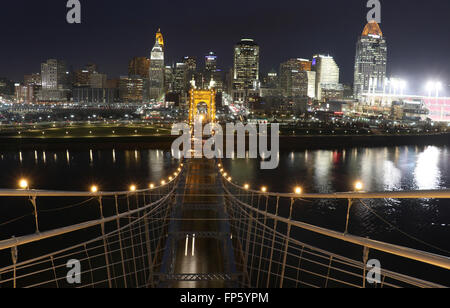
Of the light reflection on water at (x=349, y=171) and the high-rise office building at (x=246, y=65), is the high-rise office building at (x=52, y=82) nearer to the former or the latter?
the high-rise office building at (x=246, y=65)

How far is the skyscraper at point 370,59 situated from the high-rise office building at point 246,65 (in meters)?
21.6

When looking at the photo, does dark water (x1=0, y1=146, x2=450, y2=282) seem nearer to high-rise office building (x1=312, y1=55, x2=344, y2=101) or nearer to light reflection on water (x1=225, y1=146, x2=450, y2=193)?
light reflection on water (x1=225, y1=146, x2=450, y2=193)

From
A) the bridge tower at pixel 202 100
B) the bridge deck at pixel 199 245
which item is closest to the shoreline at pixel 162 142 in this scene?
the bridge tower at pixel 202 100

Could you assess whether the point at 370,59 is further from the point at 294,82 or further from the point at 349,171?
the point at 349,171

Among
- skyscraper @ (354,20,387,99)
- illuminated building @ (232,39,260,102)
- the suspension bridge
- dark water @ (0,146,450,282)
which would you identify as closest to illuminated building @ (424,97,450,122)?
dark water @ (0,146,450,282)

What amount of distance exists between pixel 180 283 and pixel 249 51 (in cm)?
8308

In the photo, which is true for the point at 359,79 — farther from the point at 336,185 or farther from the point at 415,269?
the point at 415,269

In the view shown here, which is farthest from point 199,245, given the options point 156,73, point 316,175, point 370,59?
point 156,73

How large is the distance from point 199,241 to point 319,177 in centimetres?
1072

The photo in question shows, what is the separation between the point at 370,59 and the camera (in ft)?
251

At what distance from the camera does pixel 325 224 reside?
9156 mm

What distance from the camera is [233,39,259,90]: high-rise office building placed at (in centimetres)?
8106

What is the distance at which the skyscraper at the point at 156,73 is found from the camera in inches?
3307
